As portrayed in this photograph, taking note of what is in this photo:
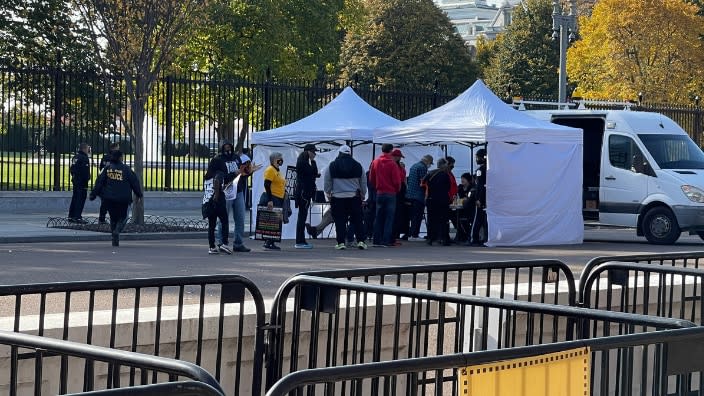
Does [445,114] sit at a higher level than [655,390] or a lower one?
higher

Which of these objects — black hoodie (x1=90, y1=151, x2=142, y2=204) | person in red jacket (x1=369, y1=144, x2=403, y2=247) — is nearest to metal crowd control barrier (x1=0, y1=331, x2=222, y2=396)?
black hoodie (x1=90, y1=151, x2=142, y2=204)

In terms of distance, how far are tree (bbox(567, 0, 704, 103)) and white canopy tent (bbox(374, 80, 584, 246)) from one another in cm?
2320

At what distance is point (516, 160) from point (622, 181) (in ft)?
8.14

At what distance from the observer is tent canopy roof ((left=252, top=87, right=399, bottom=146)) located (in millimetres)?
21203

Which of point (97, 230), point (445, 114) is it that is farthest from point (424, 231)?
point (97, 230)

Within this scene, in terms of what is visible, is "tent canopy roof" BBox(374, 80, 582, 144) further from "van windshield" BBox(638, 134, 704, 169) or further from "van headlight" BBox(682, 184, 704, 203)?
"van headlight" BBox(682, 184, 704, 203)

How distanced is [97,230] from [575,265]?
28.5ft

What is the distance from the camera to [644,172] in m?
22.0

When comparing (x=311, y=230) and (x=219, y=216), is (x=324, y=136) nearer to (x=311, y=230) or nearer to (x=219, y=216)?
(x=311, y=230)

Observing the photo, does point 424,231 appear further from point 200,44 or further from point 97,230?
point 200,44

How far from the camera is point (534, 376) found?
385cm

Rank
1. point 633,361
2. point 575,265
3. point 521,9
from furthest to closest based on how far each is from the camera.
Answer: point 521,9 → point 575,265 → point 633,361

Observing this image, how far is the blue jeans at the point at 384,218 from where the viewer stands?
20266 mm

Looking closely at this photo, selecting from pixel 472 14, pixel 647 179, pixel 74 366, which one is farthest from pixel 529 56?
pixel 472 14
